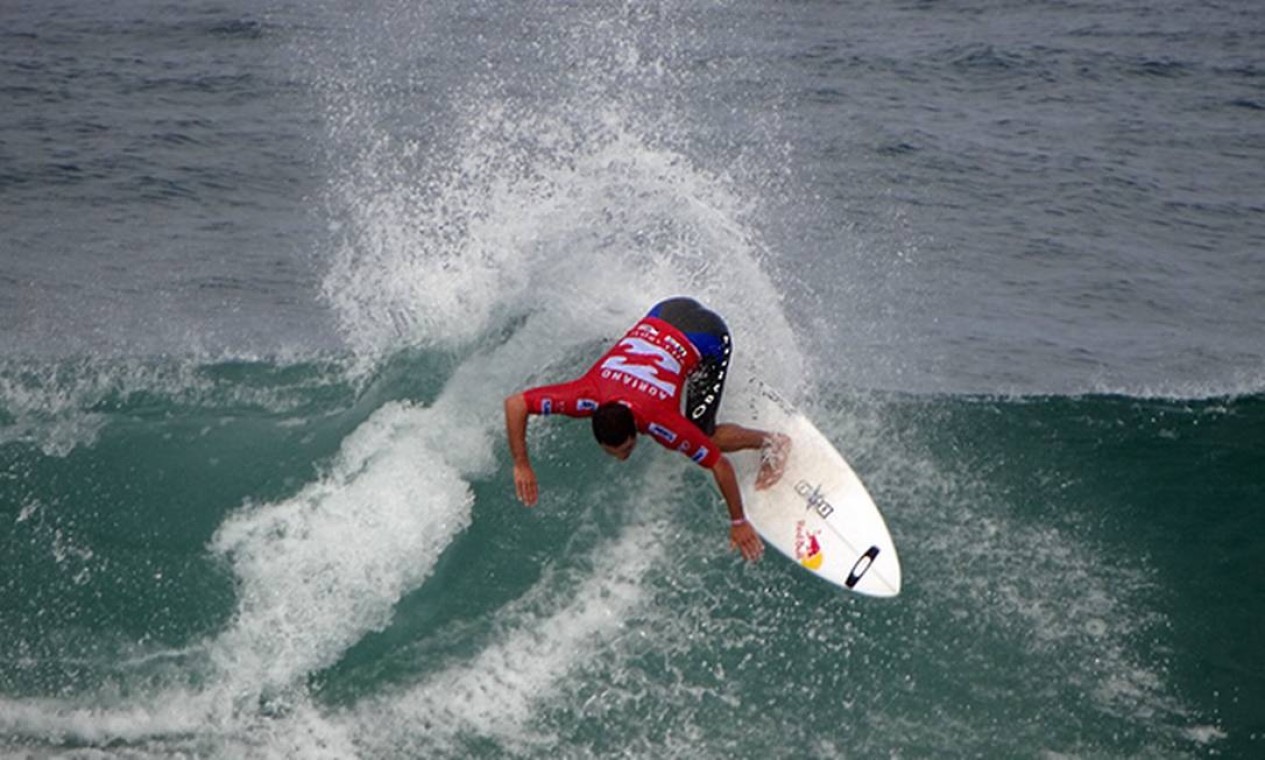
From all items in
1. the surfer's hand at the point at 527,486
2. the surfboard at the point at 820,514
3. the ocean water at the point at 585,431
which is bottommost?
the ocean water at the point at 585,431

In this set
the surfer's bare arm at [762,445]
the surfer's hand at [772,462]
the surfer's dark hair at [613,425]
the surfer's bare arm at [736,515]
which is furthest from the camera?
the surfer's hand at [772,462]

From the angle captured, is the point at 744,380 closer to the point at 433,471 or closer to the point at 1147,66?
the point at 433,471

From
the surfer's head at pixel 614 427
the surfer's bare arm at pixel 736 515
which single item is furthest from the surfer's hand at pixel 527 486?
the surfer's bare arm at pixel 736 515

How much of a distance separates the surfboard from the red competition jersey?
68 cm

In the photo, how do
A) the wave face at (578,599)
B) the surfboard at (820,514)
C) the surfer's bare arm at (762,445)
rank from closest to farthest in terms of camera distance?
the wave face at (578,599)
the surfboard at (820,514)
the surfer's bare arm at (762,445)

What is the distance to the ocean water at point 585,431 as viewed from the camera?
23.3 feet

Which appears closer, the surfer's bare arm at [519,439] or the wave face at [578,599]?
the wave face at [578,599]

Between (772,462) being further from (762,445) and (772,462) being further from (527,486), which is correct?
(527,486)

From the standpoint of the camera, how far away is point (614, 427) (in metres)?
6.84

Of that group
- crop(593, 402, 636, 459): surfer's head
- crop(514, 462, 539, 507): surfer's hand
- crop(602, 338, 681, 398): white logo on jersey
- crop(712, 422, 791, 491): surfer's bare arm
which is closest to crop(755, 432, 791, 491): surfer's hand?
crop(712, 422, 791, 491): surfer's bare arm

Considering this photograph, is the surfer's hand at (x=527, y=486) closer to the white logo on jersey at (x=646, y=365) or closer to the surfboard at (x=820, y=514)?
the white logo on jersey at (x=646, y=365)

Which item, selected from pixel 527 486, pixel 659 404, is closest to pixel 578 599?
pixel 527 486

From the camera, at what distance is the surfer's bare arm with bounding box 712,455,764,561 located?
23.9ft

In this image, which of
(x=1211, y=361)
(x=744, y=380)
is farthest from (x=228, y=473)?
(x=1211, y=361)
